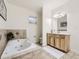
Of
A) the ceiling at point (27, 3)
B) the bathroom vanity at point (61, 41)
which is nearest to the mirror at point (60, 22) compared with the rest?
the bathroom vanity at point (61, 41)

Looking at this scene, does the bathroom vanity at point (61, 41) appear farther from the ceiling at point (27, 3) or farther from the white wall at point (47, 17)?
the ceiling at point (27, 3)

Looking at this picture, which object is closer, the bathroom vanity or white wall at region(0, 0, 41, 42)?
the bathroom vanity

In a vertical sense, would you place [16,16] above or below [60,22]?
above

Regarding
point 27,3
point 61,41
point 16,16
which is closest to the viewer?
point 61,41

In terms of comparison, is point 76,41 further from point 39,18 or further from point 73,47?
point 39,18

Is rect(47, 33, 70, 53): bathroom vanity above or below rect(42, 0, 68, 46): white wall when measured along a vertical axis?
below

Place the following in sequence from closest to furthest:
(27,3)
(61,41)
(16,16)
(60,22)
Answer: (61,41) < (27,3) < (16,16) < (60,22)

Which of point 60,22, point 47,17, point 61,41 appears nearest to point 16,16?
point 47,17

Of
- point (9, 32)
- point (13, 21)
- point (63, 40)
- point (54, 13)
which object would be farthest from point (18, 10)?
point (63, 40)

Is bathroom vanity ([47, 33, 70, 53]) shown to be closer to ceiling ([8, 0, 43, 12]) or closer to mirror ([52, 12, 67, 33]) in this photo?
mirror ([52, 12, 67, 33])

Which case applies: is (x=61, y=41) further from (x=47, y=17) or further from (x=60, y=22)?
(x=47, y=17)

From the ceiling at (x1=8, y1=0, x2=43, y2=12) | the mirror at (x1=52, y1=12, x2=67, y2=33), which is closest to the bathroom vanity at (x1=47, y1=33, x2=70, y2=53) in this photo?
the mirror at (x1=52, y1=12, x2=67, y2=33)

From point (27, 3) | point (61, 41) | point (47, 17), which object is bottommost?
point (61, 41)

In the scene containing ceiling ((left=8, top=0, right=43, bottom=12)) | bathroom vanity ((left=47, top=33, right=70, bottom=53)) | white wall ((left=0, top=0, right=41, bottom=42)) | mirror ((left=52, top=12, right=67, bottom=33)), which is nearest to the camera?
bathroom vanity ((left=47, top=33, right=70, bottom=53))
